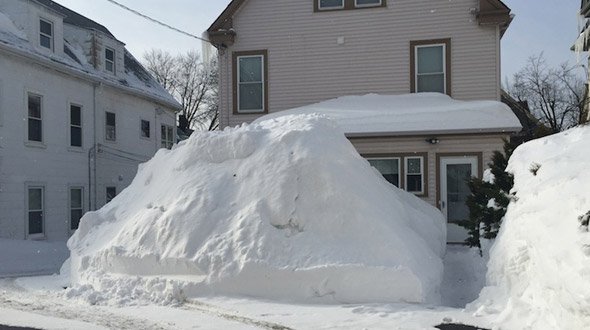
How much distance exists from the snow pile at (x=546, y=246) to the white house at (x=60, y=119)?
46.7ft

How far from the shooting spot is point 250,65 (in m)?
16.8

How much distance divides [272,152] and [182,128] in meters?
30.7

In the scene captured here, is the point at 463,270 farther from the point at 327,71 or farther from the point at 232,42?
the point at 232,42

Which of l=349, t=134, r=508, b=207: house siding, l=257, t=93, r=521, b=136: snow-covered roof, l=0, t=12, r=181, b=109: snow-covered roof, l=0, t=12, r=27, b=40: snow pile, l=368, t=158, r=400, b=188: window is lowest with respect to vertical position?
l=368, t=158, r=400, b=188: window

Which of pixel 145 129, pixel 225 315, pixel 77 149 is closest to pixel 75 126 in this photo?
pixel 77 149

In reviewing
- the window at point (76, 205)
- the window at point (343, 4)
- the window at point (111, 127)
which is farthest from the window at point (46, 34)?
the window at point (343, 4)

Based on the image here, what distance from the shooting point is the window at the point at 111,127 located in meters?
21.6

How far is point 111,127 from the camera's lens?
861 inches

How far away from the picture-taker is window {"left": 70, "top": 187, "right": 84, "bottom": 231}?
19.4 metres

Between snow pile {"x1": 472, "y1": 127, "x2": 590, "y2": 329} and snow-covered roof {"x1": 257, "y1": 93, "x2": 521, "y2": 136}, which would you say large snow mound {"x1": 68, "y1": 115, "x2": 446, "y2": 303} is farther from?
snow-covered roof {"x1": 257, "y1": 93, "x2": 521, "y2": 136}

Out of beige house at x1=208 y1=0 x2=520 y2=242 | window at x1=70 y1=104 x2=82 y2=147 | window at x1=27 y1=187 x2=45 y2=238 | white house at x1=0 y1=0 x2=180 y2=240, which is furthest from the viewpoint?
window at x1=70 y1=104 x2=82 y2=147

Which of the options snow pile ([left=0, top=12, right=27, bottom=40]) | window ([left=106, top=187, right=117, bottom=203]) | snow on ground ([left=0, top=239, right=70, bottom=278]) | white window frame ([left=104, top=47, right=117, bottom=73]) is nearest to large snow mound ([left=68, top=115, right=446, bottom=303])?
snow on ground ([left=0, top=239, right=70, bottom=278])

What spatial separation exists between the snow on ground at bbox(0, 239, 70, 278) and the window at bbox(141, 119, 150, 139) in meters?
8.45

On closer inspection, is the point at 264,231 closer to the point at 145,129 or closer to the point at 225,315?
the point at 225,315
